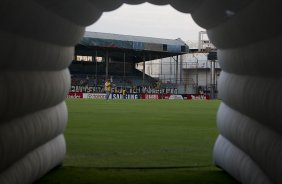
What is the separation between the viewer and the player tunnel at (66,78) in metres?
2.52

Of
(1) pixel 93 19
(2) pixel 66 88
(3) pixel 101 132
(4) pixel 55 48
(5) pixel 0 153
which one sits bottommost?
(3) pixel 101 132

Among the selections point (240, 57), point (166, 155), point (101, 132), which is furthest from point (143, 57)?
point (240, 57)

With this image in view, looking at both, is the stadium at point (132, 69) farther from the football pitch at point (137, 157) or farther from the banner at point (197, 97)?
the football pitch at point (137, 157)

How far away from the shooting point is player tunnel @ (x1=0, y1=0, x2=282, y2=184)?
8.28 ft

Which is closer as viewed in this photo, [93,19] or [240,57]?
[240,57]

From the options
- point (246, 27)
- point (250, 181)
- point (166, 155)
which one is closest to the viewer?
point (246, 27)

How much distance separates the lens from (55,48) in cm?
364

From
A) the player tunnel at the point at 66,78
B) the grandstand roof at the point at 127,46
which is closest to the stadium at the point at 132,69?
the grandstand roof at the point at 127,46

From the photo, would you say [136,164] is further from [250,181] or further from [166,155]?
[250,181]

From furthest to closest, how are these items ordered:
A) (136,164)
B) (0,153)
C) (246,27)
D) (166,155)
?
(166,155), (136,164), (246,27), (0,153)

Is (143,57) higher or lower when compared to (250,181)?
higher

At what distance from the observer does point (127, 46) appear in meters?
33.3

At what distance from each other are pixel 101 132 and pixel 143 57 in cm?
2756

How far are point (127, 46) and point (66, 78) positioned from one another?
95.3ft
